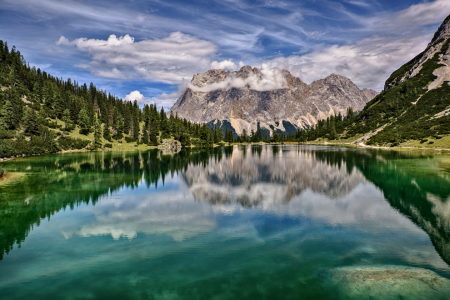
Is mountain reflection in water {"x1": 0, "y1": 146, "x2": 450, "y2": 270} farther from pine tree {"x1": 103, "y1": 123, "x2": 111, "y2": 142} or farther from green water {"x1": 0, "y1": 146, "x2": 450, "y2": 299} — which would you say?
pine tree {"x1": 103, "y1": 123, "x2": 111, "y2": 142}

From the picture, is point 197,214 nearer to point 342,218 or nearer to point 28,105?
point 342,218

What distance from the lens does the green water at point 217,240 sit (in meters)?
13.3

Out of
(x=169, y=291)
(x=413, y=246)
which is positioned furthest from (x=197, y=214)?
(x=413, y=246)

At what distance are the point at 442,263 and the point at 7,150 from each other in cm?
10233

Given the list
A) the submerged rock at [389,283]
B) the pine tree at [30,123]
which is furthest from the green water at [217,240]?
the pine tree at [30,123]

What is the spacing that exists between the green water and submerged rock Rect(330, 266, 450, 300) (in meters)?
0.09

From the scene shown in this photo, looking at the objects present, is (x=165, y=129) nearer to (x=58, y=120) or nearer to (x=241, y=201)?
(x=58, y=120)

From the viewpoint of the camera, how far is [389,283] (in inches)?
522

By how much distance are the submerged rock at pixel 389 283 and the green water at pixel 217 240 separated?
94 millimetres

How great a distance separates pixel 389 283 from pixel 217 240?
37.2 feet

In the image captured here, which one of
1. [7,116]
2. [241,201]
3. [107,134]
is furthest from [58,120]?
[241,201]

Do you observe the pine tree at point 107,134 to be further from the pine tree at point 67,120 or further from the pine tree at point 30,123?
the pine tree at point 30,123

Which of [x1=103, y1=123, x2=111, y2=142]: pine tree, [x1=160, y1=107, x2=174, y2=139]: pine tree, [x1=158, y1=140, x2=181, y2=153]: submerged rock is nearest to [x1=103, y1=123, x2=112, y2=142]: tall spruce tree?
[x1=103, y1=123, x2=111, y2=142]: pine tree

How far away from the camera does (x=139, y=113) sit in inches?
7594
